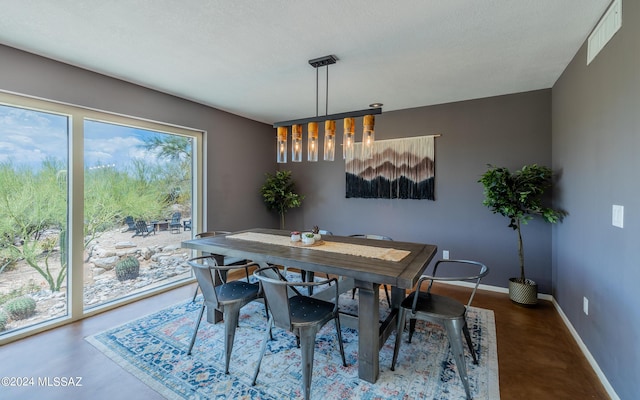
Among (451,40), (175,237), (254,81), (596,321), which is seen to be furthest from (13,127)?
(596,321)

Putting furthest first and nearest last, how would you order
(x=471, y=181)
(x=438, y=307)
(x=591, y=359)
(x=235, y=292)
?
(x=471, y=181), (x=235, y=292), (x=591, y=359), (x=438, y=307)

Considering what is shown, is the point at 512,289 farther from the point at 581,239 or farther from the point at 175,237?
the point at 175,237

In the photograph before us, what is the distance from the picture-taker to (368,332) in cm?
195

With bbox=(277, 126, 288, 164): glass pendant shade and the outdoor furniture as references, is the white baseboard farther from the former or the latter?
the outdoor furniture

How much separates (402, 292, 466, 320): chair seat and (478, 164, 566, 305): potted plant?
66.2 inches

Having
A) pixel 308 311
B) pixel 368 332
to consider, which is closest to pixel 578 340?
pixel 368 332

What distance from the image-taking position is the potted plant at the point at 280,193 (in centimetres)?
502

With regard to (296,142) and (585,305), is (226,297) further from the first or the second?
(585,305)

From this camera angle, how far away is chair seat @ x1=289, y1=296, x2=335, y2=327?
1843mm

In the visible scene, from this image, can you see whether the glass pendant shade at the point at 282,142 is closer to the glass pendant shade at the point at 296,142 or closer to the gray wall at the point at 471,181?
the glass pendant shade at the point at 296,142

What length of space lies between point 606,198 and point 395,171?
257cm

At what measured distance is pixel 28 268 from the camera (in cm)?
266

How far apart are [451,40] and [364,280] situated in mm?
2080

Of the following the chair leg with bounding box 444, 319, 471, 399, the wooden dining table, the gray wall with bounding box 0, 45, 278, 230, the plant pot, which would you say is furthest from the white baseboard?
the gray wall with bounding box 0, 45, 278, 230
